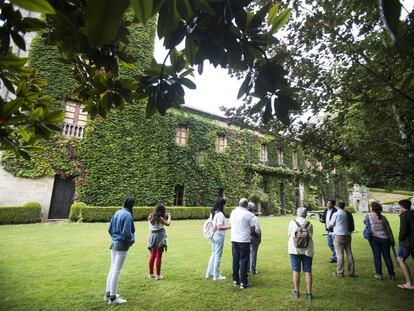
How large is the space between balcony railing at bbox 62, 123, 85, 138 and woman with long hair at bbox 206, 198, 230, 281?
1247 centimetres

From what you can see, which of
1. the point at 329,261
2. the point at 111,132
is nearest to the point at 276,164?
the point at 111,132

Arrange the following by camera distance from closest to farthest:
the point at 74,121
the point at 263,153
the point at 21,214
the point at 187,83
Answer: the point at 187,83
the point at 21,214
the point at 74,121
the point at 263,153

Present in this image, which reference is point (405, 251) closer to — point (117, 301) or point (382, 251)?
point (382, 251)

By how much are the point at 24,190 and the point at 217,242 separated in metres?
12.5

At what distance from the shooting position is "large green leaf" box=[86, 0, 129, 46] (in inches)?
16.5

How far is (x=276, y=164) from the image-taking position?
25.4 meters

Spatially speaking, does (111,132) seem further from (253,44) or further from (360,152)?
(253,44)

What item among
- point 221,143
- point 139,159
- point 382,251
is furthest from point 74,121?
point 382,251

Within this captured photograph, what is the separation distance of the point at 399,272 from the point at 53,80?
58.5 ft

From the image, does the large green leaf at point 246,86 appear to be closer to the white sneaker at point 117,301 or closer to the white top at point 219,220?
the white sneaker at point 117,301

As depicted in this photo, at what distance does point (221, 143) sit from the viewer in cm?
A: 2181

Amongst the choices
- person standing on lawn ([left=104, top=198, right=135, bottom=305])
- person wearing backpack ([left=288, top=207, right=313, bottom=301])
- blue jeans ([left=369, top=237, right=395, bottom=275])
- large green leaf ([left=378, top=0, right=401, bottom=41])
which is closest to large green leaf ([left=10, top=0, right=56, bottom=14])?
large green leaf ([left=378, top=0, right=401, bottom=41])

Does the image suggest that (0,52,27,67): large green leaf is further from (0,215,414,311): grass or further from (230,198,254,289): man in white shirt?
(230,198,254,289): man in white shirt

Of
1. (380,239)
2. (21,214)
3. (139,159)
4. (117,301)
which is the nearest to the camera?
(117,301)
